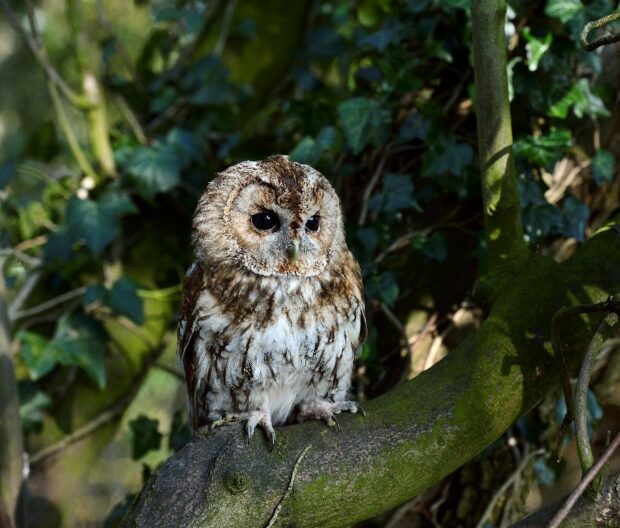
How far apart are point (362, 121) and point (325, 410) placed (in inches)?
29.3

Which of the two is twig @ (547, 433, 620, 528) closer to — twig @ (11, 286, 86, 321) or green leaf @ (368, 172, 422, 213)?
green leaf @ (368, 172, 422, 213)

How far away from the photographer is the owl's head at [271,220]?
1.58 metres

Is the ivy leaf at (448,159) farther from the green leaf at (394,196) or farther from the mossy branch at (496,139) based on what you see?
Answer: the mossy branch at (496,139)

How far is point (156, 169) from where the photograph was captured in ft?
7.76

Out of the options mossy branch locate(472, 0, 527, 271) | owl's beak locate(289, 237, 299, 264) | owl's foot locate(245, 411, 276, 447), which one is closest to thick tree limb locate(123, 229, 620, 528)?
→ owl's foot locate(245, 411, 276, 447)

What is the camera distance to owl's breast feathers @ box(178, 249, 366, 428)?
1.62 metres

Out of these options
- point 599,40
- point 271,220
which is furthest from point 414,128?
point 599,40

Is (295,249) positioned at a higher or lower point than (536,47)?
lower

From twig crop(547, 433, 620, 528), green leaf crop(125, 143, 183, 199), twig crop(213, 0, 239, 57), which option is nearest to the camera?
twig crop(547, 433, 620, 528)

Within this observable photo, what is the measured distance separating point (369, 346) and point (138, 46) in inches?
88.4

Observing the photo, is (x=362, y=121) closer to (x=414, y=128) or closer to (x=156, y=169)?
(x=414, y=128)

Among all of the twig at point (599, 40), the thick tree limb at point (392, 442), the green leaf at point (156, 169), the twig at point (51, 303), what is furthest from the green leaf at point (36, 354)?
the twig at point (599, 40)

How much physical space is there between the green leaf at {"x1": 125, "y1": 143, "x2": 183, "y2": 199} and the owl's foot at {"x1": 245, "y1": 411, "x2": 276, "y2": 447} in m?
1.01

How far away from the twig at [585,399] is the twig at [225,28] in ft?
5.81
